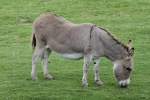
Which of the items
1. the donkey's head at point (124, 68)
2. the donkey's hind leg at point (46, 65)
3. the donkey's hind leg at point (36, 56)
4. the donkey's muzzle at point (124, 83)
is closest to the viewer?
the donkey's head at point (124, 68)

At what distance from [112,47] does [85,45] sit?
2.24 ft

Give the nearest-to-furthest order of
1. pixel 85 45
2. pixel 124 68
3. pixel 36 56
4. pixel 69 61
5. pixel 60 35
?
pixel 124 68
pixel 85 45
pixel 60 35
pixel 36 56
pixel 69 61

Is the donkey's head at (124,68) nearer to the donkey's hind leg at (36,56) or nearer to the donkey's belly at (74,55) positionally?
the donkey's belly at (74,55)

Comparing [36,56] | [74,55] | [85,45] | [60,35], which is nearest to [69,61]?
[36,56]

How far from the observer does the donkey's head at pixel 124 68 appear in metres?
12.2

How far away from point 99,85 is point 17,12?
47.9 ft

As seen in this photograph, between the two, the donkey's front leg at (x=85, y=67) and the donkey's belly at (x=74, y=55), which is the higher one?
the donkey's belly at (x=74, y=55)

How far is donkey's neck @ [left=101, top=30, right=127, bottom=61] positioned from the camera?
1235 centimetres

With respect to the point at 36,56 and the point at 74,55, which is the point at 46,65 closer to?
the point at 36,56

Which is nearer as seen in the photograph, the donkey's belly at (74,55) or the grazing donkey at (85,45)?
the grazing donkey at (85,45)

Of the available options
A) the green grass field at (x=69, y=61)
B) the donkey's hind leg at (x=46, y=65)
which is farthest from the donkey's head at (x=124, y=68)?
the donkey's hind leg at (x=46, y=65)

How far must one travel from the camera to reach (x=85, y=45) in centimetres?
1234

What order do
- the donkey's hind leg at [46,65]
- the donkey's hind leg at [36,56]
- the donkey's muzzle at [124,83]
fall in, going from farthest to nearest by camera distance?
the donkey's hind leg at [46,65], the donkey's hind leg at [36,56], the donkey's muzzle at [124,83]

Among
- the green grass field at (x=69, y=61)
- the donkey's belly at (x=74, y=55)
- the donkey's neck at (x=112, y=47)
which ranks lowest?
the green grass field at (x=69, y=61)
